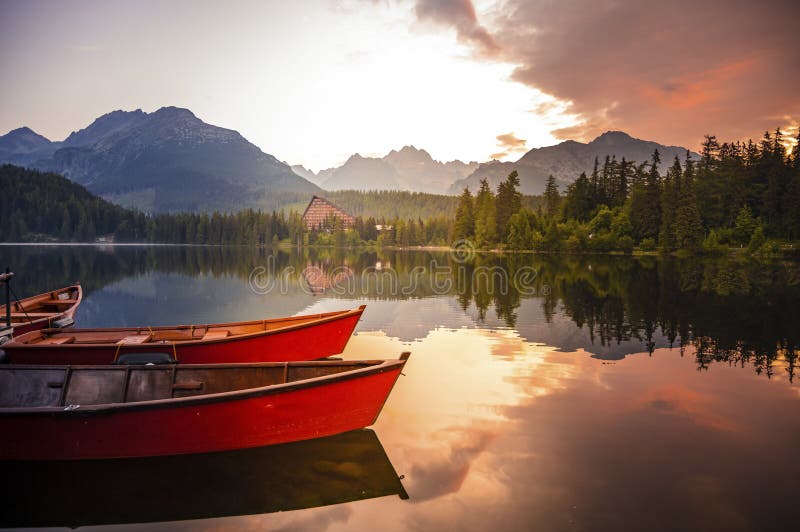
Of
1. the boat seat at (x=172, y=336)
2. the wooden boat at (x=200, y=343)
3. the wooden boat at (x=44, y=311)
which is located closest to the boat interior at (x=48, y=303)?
the wooden boat at (x=44, y=311)

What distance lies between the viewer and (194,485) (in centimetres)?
916

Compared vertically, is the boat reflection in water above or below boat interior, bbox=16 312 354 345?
below

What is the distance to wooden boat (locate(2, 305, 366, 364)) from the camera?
13.1m

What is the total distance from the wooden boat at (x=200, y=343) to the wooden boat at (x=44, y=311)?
4136 millimetres

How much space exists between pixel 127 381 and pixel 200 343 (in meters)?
3.17

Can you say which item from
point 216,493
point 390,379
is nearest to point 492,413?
point 390,379

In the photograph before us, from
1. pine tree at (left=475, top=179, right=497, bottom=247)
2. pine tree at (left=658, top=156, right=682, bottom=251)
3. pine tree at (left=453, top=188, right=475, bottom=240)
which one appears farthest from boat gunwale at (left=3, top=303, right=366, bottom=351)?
pine tree at (left=453, top=188, right=475, bottom=240)

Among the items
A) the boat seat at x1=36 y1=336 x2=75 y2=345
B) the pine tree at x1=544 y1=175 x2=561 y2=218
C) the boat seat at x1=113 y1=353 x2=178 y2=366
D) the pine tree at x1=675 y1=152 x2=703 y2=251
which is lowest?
the boat seat at x1=36 y1=336 x2=75 y2=345

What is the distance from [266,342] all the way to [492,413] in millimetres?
7063

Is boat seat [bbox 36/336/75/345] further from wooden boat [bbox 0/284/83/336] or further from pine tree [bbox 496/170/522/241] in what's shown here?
pine tree [bbox 496/170/522/241]

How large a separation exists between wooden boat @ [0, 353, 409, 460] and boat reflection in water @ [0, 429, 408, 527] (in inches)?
10.7

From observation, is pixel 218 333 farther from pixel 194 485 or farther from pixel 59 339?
pixel 194 485

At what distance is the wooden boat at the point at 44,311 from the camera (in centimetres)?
1836

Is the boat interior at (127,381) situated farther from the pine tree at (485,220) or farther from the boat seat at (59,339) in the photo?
the pine tree at (485,220)
